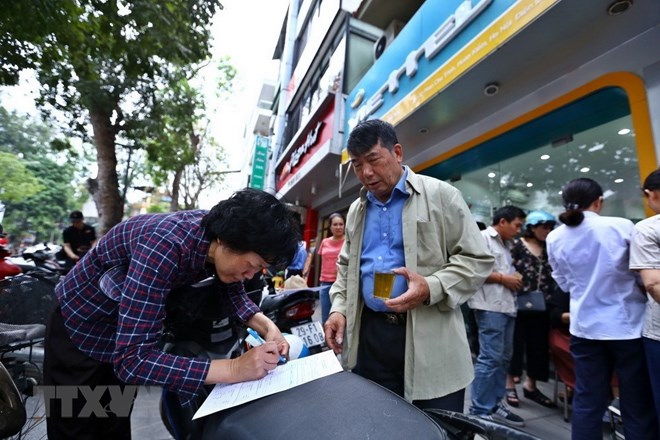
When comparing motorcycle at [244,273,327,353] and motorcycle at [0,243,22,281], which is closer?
motorcycle at [244,273,327,353]

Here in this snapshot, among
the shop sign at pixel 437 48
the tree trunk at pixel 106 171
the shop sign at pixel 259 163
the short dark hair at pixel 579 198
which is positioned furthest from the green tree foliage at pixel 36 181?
the short dark hair at pixel 579 198

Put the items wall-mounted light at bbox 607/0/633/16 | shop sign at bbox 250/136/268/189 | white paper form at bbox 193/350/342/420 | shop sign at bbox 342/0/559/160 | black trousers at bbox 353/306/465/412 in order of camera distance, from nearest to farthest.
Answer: white paper form at bbox 193/350/342/420 → black trousers at bbox 353/306/465/412 → wall-mounted light at bbox 607/0/633/16 → shop sign at bbox 342/0/559/160 → shop sign at bbox 250/136/268/189

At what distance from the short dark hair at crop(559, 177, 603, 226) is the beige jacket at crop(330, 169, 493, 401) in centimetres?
113

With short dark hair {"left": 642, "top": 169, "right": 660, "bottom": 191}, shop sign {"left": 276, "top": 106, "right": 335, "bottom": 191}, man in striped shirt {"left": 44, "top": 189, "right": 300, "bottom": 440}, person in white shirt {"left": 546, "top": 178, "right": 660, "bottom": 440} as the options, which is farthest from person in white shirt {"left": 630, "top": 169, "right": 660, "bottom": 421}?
shop sign {"left": 276, "top": 106, "right": 335, "bottom": 191}

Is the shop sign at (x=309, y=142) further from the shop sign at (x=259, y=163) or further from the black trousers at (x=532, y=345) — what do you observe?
the shop sign at (x=259, y=163)

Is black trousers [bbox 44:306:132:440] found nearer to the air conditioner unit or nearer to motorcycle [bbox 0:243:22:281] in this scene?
motorcycle [bbox 0:243:22:281]

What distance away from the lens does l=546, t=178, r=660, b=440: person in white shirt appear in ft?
6.01

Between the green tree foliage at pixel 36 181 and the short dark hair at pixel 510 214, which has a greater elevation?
the green tree foliage at pixel 36 181

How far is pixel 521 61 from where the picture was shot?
3211 mm

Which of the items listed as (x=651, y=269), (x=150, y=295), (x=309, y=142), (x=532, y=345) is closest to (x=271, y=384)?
(x=150, y=295)

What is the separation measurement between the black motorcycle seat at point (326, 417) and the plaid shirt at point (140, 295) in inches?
8.8

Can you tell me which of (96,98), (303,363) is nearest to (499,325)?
(303,363)

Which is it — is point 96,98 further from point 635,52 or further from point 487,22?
point 635,52

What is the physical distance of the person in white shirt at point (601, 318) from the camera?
1831 mm
